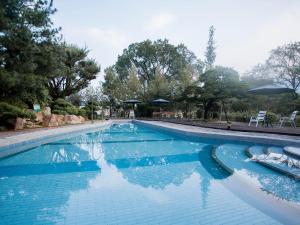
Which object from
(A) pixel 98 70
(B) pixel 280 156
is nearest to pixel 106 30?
(A) pixel 98 70

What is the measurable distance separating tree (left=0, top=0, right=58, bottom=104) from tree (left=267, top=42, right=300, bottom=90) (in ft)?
62.6

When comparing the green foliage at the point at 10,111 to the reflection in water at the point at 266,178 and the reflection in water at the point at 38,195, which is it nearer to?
the reflection in water at the point at 38,195

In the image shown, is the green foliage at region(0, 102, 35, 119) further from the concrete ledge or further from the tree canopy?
the concrete ledge

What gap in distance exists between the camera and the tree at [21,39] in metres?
7.51

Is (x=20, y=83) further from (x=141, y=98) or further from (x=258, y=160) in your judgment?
(x=141, y=98)

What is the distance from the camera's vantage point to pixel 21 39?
7.80 meters

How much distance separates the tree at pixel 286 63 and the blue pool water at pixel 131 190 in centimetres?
1737

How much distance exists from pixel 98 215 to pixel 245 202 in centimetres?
196

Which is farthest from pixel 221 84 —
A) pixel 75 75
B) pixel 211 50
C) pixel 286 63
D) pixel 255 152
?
pixel 211 50

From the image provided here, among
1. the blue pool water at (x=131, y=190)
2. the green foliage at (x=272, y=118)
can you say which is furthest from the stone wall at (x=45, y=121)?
the green foliage at (x=272, y=118)

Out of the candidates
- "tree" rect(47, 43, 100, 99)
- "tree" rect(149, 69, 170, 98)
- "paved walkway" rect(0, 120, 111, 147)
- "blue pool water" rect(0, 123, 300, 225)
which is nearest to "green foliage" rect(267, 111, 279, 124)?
"blue pool water" rect(0, 123, 300, 225)

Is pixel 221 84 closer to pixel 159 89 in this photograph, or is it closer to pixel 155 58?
pixel 159 89

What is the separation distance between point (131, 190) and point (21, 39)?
671 cm

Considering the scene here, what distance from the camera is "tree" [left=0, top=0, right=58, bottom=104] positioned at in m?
7.51
